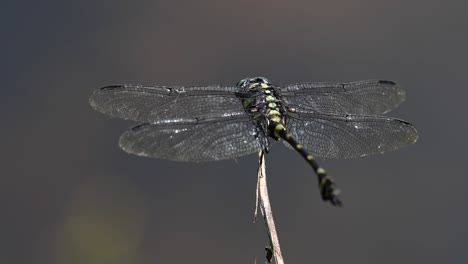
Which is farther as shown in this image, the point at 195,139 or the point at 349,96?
the point at 349,96

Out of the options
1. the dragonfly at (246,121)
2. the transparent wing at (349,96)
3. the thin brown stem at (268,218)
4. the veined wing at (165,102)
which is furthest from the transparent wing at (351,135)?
the thin brown stem at (268,218)

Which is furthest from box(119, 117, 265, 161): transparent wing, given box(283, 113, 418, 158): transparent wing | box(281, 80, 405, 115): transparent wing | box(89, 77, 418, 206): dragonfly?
box(281, 80, 405, 115): transparent wing

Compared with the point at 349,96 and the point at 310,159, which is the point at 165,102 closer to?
the point at 310,159

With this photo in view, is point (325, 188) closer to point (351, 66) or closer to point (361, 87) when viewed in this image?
point (361, 87)

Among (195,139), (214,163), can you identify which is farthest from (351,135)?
(214,163)

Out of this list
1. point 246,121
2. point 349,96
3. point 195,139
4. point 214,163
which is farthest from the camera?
point 214,163

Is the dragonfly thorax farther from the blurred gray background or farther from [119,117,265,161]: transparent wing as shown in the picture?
the blurred gray background

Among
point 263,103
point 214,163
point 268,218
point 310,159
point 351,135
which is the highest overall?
point 214,163

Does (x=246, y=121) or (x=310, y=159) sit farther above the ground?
(x=246, y=121)
